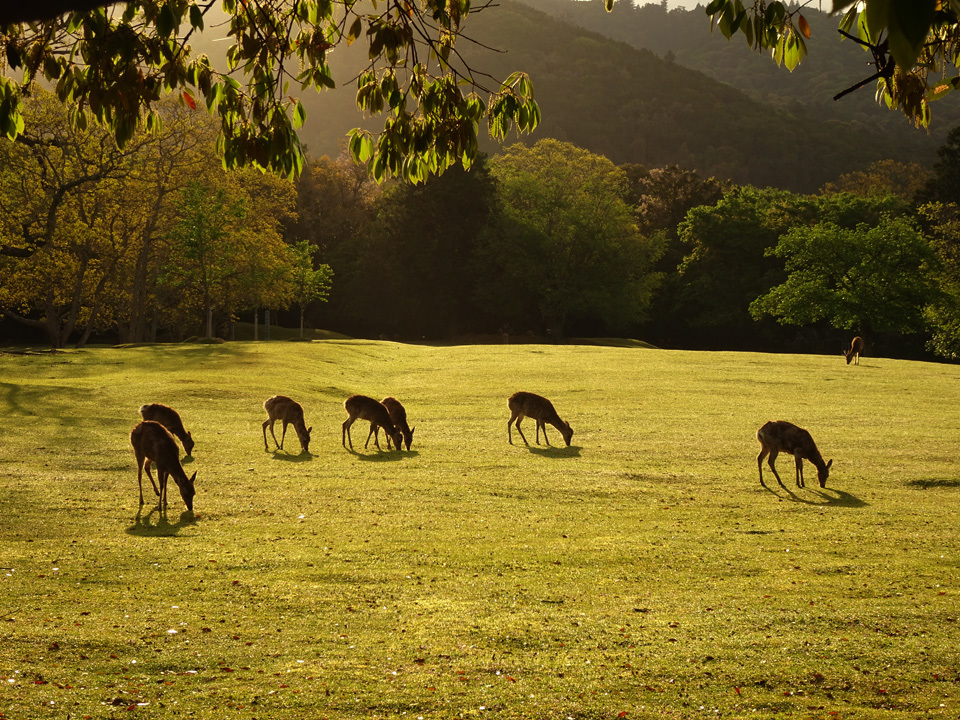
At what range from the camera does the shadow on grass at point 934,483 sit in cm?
1761

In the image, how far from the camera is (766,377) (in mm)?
36844

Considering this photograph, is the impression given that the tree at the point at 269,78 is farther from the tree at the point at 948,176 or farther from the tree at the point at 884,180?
the tree at the point at 884,180

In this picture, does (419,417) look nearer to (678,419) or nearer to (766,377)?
(678,419)

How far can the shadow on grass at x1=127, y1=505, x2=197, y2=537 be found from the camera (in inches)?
485

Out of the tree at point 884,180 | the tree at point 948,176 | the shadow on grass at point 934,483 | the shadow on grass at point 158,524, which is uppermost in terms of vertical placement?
the tree at point 884,180

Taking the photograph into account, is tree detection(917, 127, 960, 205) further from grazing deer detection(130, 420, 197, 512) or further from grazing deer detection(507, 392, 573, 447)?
grazing deer detection(130, 420, 197, 512)

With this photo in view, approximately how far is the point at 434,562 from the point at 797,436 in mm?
8580

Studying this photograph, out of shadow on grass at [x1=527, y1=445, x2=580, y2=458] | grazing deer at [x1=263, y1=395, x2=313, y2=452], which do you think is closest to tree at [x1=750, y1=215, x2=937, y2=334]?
shadow on grass at [x1=527, y1=445, x2=580, y2=458]

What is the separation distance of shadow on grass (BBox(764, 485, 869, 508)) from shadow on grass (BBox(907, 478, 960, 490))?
7.16 feet

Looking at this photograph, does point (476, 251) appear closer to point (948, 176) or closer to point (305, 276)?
point (305, 276)

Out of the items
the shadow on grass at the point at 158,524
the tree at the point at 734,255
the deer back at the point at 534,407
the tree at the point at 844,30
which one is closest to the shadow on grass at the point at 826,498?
the deer back at the point at 534,407

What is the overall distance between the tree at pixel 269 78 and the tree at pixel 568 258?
2629 inches

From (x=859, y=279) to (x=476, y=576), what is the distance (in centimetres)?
5530

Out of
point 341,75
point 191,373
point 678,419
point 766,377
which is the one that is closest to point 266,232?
point 191,373
